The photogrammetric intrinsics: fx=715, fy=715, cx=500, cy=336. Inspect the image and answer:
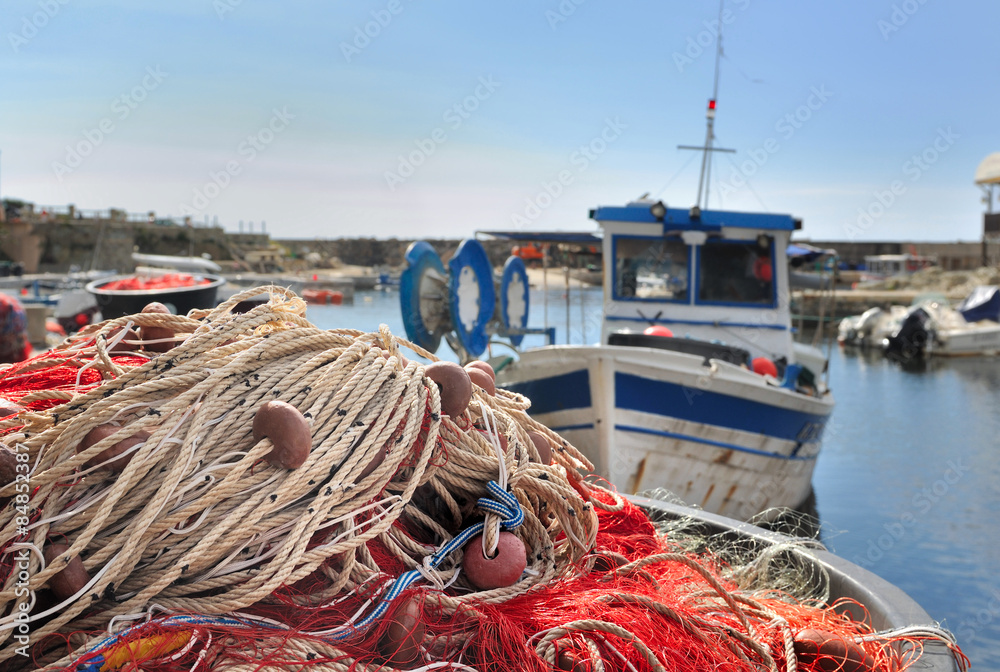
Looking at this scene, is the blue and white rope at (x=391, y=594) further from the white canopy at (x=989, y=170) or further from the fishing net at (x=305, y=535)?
the white canopy at (x=989, y=170)

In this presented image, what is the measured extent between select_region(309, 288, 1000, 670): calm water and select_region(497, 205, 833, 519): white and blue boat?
79 cm

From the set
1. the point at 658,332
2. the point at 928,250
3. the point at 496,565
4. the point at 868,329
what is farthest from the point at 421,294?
the point at 928,250

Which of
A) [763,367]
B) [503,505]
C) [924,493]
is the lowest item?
[924,493]

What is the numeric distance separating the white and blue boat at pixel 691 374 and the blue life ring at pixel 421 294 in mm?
958

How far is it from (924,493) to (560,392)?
7404 millimetres

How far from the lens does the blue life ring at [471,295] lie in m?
7.27

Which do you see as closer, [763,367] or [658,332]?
[763,367]

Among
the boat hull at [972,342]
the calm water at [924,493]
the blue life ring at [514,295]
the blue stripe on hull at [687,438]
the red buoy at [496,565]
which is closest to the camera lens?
the red buoy at [496,565]

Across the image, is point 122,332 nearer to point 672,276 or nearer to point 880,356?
point 672,276

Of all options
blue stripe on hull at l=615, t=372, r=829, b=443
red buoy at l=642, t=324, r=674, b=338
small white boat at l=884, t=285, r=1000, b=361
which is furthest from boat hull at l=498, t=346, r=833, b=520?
small white boat at l=884, t=285, r=1000, b=361

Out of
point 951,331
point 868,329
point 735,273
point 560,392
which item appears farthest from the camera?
point 868,329

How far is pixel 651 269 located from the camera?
324 inches

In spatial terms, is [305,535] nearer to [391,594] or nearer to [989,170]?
[391,594]

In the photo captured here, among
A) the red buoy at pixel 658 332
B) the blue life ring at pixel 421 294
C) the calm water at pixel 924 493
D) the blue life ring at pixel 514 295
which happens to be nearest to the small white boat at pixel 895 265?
the calm water at pixel 924 493
